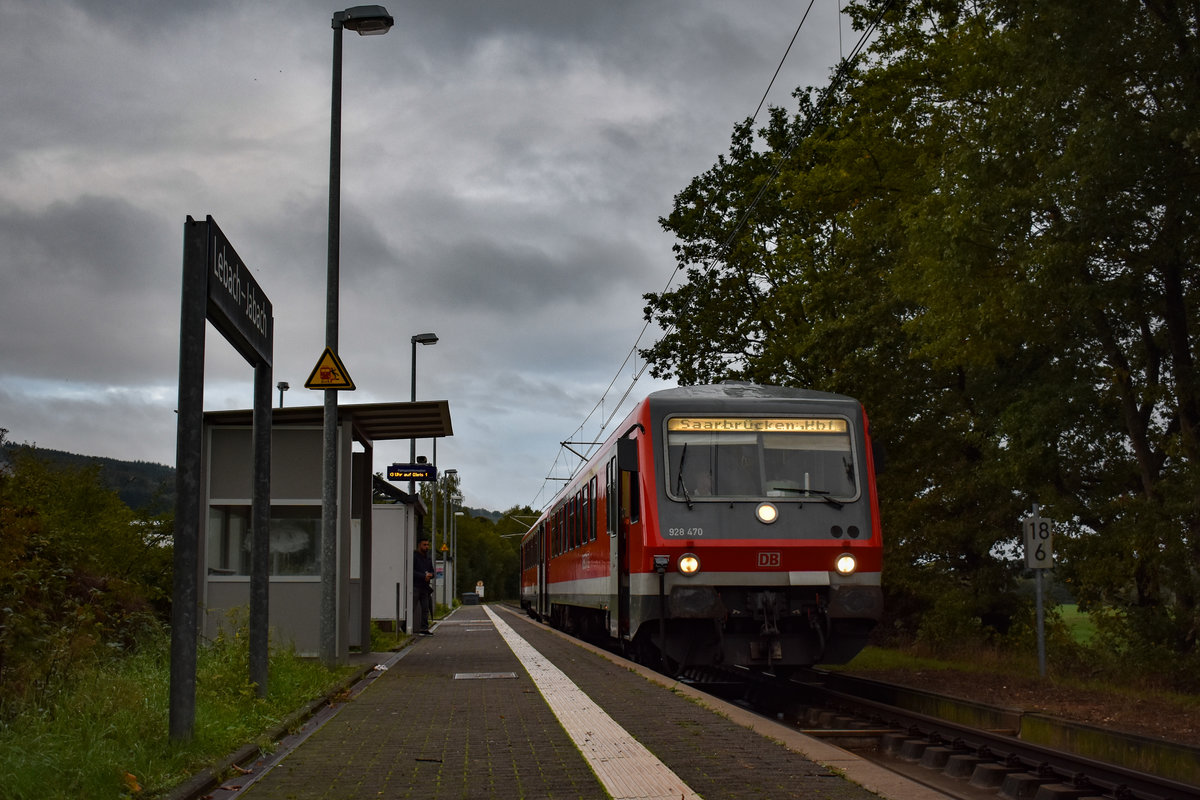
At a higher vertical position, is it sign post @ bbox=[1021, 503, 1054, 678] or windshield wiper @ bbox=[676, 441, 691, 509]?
windshield wiper @ bbox=[676, 441, 691, 509]

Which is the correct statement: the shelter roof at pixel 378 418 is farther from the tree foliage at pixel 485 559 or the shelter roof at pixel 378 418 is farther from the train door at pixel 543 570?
the tree foliage at pixel 485 559

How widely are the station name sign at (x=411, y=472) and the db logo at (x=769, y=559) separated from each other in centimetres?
1170

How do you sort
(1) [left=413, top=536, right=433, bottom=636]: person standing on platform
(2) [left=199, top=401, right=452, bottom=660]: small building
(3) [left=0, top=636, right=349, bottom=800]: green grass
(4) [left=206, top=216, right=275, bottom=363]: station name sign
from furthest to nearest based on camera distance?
(1) [left=413, top=536, right=433, bottom=636]: person standing on platform < (2) [left=199, top=401, right=452, bottom=660]: small building < (4) [left=206, top=216, right=275, bottom=363]: station name sign < (3) [left=0, top=636, right=349, bottom=800]: green grass

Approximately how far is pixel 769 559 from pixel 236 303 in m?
6.48

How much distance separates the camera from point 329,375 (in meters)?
14.4

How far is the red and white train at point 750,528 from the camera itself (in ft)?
43.6

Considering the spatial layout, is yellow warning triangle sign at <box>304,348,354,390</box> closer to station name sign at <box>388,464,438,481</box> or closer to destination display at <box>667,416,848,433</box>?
destination display at <box>667,416,848,433</box>

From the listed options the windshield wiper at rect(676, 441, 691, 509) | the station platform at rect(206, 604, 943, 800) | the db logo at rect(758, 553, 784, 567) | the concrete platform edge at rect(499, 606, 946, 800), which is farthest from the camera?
the windshield wiper at rect(676, 441, 691, 509)

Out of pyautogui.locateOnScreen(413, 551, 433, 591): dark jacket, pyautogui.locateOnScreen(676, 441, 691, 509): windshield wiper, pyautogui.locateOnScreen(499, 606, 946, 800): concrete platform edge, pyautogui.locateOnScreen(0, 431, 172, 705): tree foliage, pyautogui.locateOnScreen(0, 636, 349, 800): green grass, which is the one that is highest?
pyautogui.locateOnScreen(676, 441, 691, 509): windshield wiper

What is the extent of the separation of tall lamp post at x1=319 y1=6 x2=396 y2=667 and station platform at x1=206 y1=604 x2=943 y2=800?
201cm

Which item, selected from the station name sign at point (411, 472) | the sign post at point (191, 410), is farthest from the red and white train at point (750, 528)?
the station name sign at point (411, 472)

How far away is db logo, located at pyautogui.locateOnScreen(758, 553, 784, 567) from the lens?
13.3m

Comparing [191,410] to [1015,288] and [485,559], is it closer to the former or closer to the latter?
[1015,288]

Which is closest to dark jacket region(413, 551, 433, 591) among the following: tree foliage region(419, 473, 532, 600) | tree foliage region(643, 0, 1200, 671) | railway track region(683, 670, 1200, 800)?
tree foliage region(643, 0, 1200, 671)
